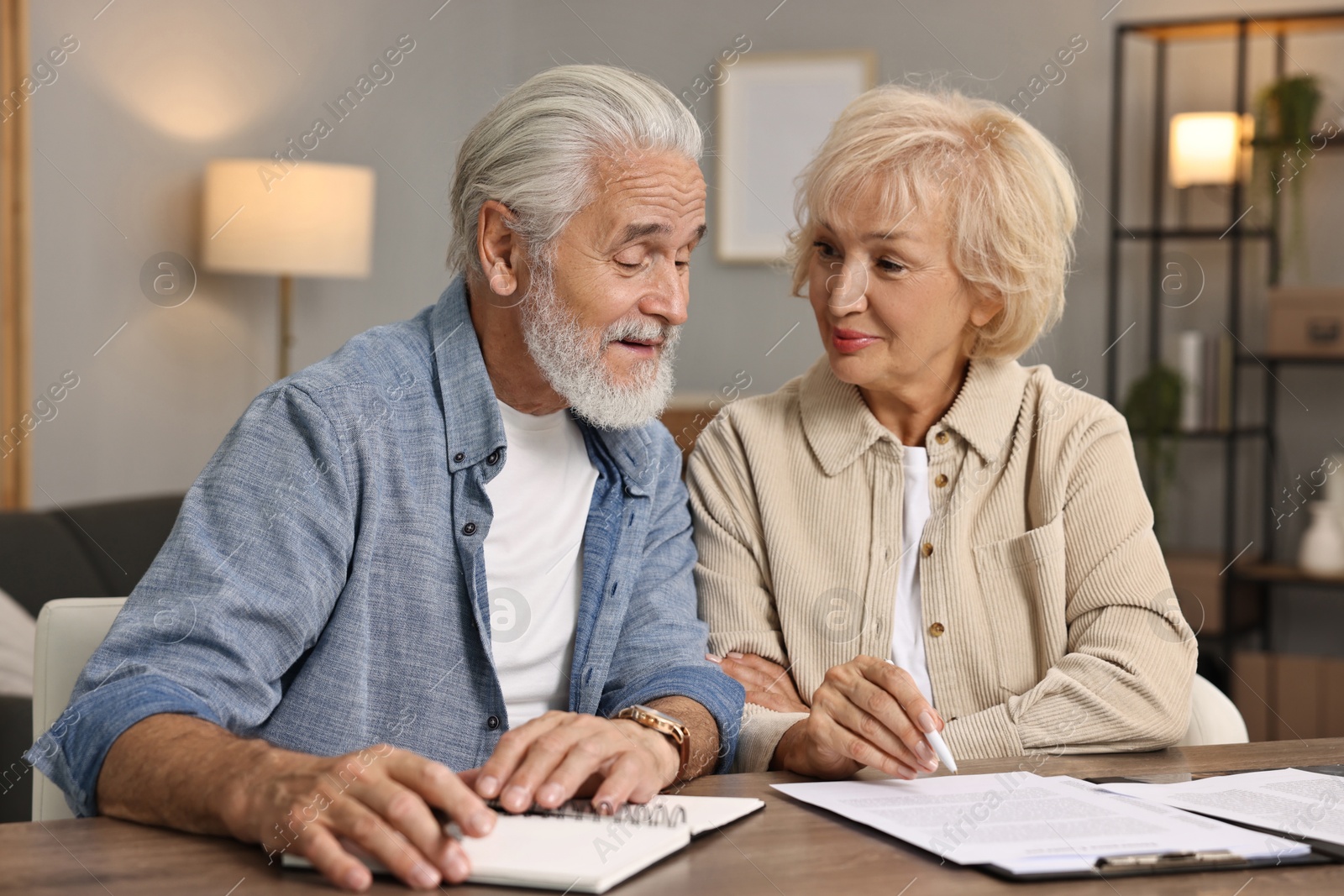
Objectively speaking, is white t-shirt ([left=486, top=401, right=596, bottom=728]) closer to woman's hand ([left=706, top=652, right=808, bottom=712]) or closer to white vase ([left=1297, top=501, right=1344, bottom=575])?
woman's hand ([left=706, top=652, right=808, bottom=712])

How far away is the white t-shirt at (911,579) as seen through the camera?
65.4 inches

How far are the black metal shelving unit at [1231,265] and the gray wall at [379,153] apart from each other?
0.18 ft

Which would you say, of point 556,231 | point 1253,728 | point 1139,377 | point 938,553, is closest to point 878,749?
point 938,553

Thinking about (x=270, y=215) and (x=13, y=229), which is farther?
(x=270, y=215)

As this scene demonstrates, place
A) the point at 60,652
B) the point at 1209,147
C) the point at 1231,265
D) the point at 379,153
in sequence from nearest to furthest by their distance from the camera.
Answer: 1. the point at 60,652
2. the point at 1209,147
3. the point at 1231,265
4. the point at 379,153

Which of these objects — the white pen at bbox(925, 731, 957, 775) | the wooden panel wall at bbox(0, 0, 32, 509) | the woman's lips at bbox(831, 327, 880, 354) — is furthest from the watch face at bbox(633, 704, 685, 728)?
the wooden panel wall at bbox(0, 0, 32, 509)

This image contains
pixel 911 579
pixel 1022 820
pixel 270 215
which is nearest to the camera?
pixel 1022 820

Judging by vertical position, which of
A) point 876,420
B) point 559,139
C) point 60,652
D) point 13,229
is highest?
point 13,229

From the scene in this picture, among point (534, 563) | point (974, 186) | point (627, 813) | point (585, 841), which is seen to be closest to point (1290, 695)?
point (974, 186)

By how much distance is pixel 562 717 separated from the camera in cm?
115

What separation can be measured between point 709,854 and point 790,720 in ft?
1.64

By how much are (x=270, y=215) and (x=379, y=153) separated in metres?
0.88

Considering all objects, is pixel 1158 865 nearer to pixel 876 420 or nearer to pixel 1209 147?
pixel 876 420

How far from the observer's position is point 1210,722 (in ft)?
5.29
